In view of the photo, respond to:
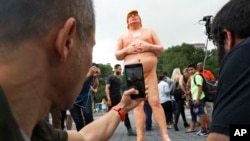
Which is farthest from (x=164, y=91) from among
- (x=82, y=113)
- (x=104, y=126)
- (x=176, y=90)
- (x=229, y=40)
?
(x=229, y=40)

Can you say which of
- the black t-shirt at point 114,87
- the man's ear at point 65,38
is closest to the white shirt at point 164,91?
the black t-shirt at point 114,87

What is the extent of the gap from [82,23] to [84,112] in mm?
5209

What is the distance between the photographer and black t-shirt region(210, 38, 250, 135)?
167cm

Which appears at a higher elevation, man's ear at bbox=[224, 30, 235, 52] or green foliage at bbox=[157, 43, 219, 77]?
man's ear at bbox=[224, 30, 235, 52]

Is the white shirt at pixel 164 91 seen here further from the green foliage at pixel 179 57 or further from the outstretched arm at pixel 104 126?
the green foliage at pixel 179 57

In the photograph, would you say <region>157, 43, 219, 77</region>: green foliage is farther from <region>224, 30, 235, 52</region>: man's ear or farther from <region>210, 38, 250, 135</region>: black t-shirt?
<region>210, 38, 250, 135</region>: black t-shirt

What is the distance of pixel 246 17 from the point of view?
5.95ft

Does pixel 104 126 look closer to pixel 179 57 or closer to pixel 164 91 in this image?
pixel 164 91

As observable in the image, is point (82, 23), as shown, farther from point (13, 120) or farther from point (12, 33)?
point (13, 120)

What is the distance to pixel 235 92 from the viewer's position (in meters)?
1.70

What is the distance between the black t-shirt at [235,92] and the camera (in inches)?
65.8

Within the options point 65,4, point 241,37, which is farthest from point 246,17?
point 65,4

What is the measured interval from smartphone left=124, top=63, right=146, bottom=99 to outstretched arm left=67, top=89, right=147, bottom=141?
47 mm

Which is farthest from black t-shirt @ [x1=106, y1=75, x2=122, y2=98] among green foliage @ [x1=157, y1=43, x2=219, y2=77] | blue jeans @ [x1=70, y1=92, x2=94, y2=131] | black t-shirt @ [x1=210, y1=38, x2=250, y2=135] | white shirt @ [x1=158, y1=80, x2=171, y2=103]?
green foliage @ [x1=157, y1=43, x2=219, y2=77]
